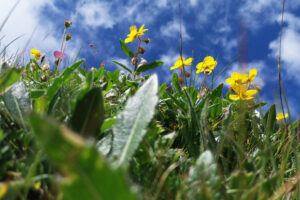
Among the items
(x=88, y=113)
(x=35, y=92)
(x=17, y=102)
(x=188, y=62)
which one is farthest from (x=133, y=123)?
(x=188, y=62)

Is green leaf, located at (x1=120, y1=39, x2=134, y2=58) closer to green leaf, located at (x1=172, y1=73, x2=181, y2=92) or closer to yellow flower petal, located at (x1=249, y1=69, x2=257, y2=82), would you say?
green leaf, located at (x1=172, y1=73, x2=181, y2=92)

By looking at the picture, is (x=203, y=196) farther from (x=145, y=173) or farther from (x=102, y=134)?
(x=102, y=134)

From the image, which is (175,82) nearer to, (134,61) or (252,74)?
(134,61)

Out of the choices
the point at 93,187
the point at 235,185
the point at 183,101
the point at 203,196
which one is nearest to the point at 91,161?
the point at 93,187

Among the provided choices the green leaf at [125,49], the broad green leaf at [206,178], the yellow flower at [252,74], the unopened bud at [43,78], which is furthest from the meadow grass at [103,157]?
the green leaf at [125,49]

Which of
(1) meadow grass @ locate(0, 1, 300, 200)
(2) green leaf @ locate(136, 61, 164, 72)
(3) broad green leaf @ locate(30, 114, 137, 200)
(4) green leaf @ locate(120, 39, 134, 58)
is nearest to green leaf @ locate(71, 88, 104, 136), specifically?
(1) meadow grass @ locate(0, 1, 300, 200)
